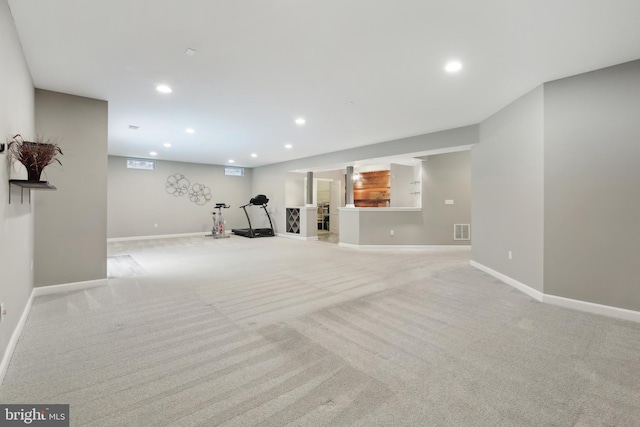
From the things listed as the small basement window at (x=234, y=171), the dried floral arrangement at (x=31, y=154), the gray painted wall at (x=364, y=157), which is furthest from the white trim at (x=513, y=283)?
the small basement window at (x=234, y=171)

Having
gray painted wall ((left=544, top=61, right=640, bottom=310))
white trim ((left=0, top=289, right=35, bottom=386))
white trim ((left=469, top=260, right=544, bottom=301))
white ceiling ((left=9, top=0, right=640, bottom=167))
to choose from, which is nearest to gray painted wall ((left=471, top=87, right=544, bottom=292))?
white trim ((left=469, top=260, right=544, bottom=301))

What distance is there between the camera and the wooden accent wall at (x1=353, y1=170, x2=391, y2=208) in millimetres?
10039

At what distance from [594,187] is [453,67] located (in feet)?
6.80

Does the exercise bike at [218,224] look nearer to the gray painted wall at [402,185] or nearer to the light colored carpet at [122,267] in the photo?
the light colored carpet at [122,267]

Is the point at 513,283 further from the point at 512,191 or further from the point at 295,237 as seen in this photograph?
the point at 295,237

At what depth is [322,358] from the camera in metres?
2.22

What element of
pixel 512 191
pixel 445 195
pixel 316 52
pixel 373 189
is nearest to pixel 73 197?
pixel 316 52

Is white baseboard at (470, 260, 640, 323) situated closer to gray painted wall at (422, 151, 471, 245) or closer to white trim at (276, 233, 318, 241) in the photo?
gray painted wall at (422, 151, 471, 245)

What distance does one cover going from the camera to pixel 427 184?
25.2 feet

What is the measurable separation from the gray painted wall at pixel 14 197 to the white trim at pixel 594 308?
521 cm

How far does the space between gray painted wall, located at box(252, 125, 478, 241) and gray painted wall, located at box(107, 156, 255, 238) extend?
1282mm

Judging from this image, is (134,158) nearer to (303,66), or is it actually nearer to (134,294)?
(134,294)

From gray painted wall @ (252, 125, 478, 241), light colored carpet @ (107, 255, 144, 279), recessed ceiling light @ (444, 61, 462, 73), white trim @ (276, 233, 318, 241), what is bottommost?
light colored carpet @ (107, 255, 144, 279)

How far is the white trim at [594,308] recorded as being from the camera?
3039 millimetres
